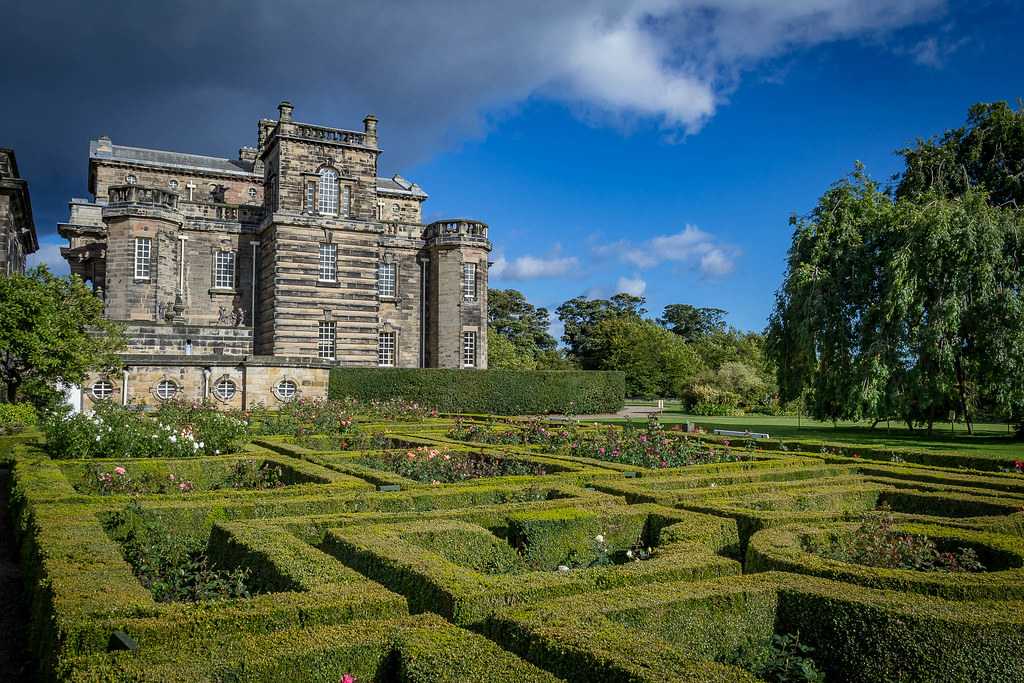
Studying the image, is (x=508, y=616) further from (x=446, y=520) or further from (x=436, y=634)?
(x=446, y=520)

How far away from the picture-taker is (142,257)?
31766 millimetres

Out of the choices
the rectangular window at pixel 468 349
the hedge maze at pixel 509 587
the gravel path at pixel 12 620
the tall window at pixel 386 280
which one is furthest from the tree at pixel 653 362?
the gravel path at pixel 12 620

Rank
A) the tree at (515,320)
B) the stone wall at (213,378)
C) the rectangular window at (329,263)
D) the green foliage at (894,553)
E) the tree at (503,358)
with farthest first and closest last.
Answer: the tree at (515,320) < the tree at (503,358) < the rectangular window at (329,263) < the stone wall at (213,378) < the green foliage at (894,553)

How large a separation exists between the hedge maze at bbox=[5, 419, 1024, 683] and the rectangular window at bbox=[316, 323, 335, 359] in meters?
25.4

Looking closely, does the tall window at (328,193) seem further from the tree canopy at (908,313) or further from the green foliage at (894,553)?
the green foliage at (894,553)

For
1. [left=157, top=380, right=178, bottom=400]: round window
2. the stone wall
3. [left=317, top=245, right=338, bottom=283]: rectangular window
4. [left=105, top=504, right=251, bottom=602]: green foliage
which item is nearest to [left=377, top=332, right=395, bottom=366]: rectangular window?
[left=317, top=245, right=338, bottom=283]: rectangular window

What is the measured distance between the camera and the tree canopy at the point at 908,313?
21.1 metres

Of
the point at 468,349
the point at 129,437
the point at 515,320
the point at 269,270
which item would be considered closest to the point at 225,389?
the point at 269,270

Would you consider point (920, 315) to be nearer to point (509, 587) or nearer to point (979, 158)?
point (979, 158)

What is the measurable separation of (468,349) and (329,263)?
893 centimetres

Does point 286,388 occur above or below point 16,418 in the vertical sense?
above

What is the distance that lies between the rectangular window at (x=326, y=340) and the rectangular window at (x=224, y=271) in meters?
5.23

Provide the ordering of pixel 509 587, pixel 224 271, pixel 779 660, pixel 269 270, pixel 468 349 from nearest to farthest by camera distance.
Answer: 1. pixel 779 660
2. pixel 509 587
3. pixel 269 270
4. pixel 224 271
5. pixel 468 349

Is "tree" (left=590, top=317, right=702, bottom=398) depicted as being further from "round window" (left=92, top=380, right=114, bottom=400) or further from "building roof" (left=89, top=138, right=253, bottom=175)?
"round window" (left=92, top=380, right=114, bottom=400)
